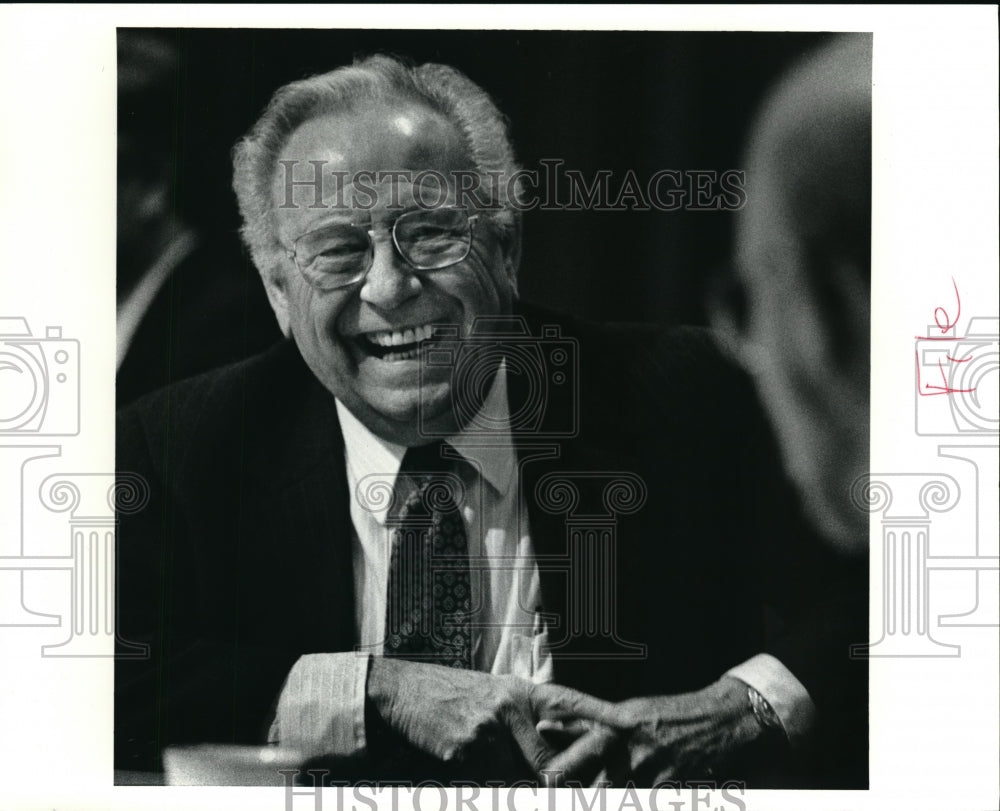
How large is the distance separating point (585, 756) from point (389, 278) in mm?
1560

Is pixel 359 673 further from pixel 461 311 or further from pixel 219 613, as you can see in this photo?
pixel 461 311

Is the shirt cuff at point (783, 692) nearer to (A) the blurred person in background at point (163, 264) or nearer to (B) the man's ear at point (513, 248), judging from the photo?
(B) the man's ear at point (513, 248)

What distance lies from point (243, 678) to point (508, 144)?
1.80 m

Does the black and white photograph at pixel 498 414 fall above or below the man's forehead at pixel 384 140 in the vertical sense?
below

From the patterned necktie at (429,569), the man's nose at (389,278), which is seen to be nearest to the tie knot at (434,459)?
the patterned necktie at (429,569)

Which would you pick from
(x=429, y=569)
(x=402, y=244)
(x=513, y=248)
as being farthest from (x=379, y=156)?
(x=429, y=569)

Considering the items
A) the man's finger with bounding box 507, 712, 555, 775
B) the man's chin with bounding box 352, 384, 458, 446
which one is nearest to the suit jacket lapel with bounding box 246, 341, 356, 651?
the man's chin with bounding box 352, 384, 458, 446

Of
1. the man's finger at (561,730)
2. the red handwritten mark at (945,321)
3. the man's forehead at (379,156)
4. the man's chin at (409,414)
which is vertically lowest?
the man's finger at (561,730)

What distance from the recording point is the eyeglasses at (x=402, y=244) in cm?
318

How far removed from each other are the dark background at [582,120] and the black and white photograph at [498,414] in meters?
0.01

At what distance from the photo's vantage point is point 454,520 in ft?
10.6

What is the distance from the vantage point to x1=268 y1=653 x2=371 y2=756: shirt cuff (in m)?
3.20

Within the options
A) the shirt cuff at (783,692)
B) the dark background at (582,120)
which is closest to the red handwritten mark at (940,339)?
the dark background at (582,120)

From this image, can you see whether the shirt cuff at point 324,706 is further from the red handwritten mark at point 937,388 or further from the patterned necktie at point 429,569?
the red handwritten mark at point 937,388
